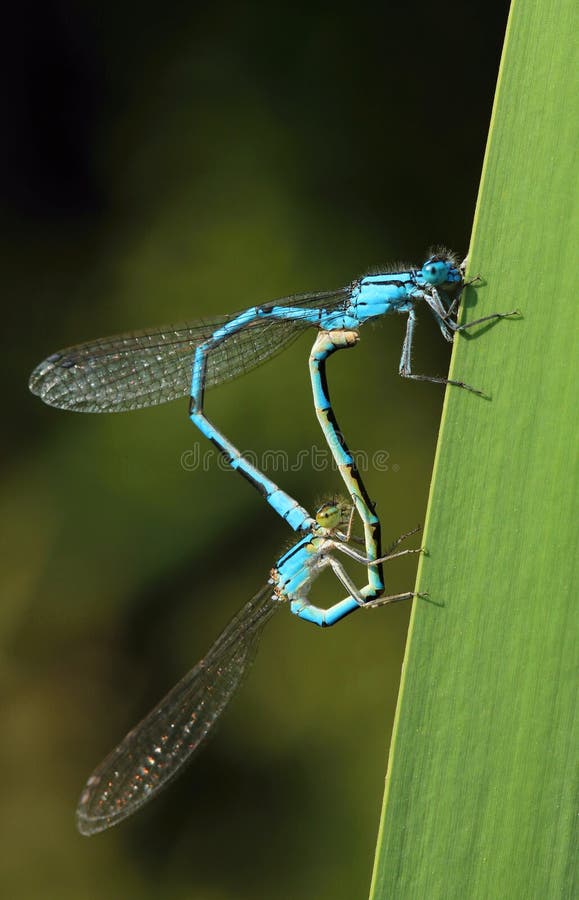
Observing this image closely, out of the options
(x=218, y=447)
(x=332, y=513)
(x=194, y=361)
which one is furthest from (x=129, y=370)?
(x=332, y=513)

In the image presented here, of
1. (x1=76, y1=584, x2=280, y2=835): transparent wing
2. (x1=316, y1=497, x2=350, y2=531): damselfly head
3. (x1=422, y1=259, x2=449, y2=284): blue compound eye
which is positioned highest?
(x1=422, y1=259, x2=449, y2=284): blue compound eye

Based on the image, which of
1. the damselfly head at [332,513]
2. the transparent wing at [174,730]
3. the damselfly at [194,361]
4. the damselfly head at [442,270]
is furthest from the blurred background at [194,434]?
the damselfly head at [442,270]

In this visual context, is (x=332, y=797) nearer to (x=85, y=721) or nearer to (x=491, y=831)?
(x=85, y=721)

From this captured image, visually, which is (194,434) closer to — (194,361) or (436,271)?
(194,361)

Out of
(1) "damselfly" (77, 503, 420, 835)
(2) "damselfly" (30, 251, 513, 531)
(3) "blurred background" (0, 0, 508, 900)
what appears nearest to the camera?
(2) "damselfly" (30, 251, 513, 531)

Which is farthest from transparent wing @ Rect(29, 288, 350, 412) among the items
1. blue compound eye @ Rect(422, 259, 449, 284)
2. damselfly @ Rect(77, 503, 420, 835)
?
blue compound eye @ Rect(422, 259, 449, 284)

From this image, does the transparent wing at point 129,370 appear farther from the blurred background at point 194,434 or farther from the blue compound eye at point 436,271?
the blue compound eye at point 436,271

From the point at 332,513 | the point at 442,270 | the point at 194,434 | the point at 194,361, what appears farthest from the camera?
the point at 194,434

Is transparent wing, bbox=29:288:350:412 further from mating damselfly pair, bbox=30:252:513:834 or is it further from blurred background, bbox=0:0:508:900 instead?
blurred background, bbox=0:0:508:900

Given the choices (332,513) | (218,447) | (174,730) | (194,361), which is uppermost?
(194,361)
